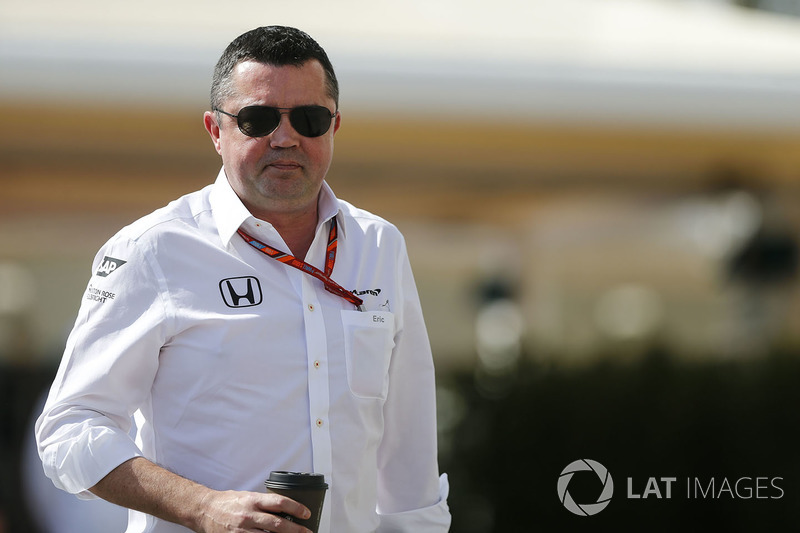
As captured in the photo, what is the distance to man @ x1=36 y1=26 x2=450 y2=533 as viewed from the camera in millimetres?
1785

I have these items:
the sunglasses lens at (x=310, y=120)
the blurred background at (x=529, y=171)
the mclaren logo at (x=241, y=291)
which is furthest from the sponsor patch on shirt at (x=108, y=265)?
the blurred background at (x=529, y=171)

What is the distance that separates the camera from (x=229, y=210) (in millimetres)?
1942

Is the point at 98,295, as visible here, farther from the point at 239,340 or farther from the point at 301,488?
the point at 301,488

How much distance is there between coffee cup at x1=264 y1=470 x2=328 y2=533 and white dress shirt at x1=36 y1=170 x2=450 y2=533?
0.17 metres

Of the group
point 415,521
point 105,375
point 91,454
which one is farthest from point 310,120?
point 415,521

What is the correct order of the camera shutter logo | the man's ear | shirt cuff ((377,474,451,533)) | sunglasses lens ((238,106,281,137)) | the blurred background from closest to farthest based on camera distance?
sunglasses lens ((238,106,281,137)) < the man's ear < shirt cuff ((377,474,451,533)) < the camera shutter logo < the blurred background

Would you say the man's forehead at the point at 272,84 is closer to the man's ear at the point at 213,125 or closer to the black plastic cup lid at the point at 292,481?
the man's ear at the point at 213,125

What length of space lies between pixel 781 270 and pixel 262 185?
203 inches

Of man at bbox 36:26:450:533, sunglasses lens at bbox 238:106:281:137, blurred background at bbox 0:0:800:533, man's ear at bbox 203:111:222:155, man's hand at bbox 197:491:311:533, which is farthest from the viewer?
blurred background at bbox 0:0:800:533

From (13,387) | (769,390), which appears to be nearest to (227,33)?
(13,387)

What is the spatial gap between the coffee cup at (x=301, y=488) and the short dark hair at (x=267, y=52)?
2.37 feet

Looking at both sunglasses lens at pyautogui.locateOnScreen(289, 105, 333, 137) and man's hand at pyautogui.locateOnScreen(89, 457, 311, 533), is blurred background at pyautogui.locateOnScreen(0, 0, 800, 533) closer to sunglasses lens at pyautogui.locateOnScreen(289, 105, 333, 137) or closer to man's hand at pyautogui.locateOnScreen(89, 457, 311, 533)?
man's hand at pyautogui.locateOnScreen(89, 457, 311, 533)

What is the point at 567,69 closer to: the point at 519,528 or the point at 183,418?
the point at 519,528

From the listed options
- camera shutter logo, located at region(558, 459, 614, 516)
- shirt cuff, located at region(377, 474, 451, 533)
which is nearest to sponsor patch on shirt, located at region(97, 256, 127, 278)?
shirt cuff, located at region(377, 474, 451, 533)
